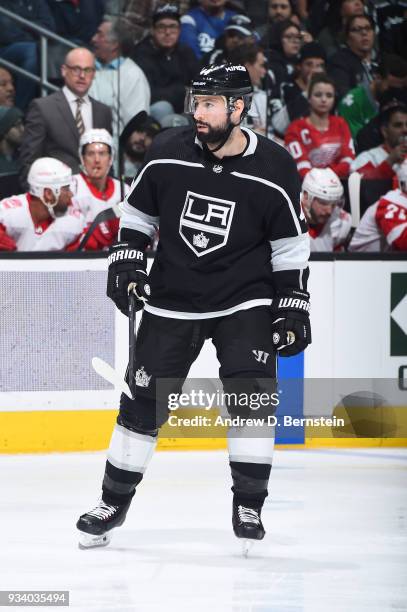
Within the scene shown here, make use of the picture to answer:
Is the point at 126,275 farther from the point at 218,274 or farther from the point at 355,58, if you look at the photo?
the point at 355,58

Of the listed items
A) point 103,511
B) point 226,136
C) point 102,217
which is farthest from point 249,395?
point 102,217

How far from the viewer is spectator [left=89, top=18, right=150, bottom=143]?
6.50 m

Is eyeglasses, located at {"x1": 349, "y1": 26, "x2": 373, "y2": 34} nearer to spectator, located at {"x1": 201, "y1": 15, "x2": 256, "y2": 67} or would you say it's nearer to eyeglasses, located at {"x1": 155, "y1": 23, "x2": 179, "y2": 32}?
spectator, located at {"x1": 201, "y1": 15, "x2": 256, "y2": 67}

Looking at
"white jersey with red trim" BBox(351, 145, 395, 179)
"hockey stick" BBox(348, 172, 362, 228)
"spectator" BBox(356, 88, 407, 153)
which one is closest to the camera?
"hockey stick" BBox(348, 172, 362, 228)

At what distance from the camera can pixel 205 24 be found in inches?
270

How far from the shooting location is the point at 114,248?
411 cm

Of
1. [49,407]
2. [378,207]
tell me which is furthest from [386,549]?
[378,207]

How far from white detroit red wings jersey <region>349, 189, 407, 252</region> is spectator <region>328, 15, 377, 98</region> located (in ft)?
3.21

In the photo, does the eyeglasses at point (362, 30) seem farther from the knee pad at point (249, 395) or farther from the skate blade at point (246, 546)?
the skate blade at point (246, 546)

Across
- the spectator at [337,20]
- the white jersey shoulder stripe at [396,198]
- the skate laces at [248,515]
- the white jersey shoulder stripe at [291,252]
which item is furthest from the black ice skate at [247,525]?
the spectator at [337,20]

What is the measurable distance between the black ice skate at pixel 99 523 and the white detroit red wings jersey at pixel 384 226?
249 cm

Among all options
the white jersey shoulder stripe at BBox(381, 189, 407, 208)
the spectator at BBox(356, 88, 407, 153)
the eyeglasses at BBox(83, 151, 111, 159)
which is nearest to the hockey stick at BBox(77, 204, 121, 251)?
the eyeglasses at BBox(83, 151, 111, 159)

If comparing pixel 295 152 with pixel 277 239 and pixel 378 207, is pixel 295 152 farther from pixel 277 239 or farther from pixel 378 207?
pixel 277 239

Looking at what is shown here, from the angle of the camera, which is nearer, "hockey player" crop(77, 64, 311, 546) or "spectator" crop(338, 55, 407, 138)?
"hockey player" crop(77, 64, 311, 546)
